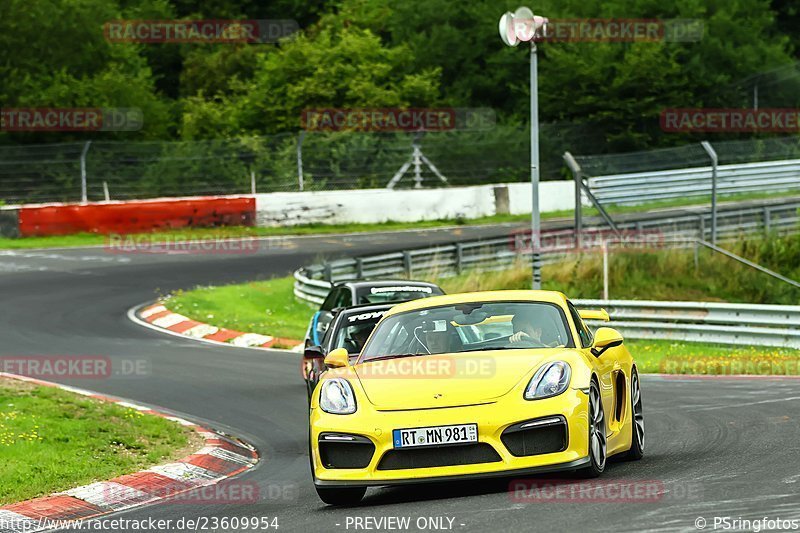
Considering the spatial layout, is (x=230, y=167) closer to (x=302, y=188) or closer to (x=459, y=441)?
(x=302, y=188)

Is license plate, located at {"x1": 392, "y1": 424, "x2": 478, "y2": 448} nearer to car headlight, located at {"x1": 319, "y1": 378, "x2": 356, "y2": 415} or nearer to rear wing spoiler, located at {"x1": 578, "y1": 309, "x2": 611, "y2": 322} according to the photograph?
car headlight, located at {"x1": 319, "y1": 378, "x2": 356, "y2": 415}

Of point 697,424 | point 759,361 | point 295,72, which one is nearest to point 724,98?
point 295,72

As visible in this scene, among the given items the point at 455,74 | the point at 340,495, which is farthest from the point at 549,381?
the point at 455,74

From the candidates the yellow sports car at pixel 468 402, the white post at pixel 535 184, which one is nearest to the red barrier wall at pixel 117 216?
the white post at pixel 535 184

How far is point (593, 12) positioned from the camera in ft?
177

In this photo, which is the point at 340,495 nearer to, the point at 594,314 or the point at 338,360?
the point at 338,360

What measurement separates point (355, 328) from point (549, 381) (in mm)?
5606

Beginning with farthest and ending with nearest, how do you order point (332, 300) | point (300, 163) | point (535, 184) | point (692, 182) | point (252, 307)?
point (692, 182)
point (300, 163)
point (252, 307)
point (535, 184)
point (332, 300)

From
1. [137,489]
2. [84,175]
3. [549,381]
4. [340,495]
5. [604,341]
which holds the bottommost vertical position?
[137,489]

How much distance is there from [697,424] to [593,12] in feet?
143

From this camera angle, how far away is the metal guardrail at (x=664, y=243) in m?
20.5

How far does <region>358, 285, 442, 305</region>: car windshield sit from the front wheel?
7.24 m

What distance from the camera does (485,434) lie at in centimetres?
837

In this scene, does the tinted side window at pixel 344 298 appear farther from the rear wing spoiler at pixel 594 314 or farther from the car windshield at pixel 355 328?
the rear wing spoiler at pixel 594 314
